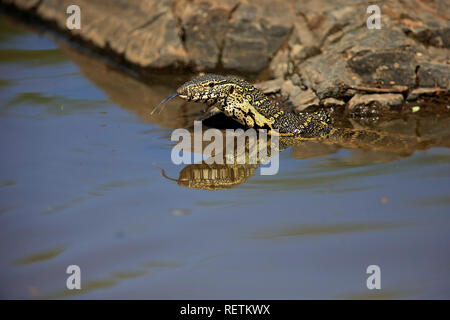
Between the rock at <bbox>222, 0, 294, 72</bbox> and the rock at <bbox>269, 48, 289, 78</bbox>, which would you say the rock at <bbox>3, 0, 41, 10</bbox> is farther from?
the rock at <bbox>269, 48, 289, 78</bbox>

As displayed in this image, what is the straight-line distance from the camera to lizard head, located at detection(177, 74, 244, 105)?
5.36 metres

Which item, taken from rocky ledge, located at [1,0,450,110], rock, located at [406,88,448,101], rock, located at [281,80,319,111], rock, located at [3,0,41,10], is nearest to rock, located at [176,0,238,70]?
rocky ledge, located at [1,0,450,110]

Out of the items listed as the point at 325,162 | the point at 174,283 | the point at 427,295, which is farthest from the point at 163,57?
the point at 427,295

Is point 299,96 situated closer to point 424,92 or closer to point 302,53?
point 302,53

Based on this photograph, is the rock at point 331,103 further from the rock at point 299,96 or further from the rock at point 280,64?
the rock at point 280,64

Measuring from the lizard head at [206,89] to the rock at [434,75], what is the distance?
2274 mm

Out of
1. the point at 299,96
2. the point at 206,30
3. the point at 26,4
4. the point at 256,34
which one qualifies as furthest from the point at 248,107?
the point at 26,4

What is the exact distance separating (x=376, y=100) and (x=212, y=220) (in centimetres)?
298

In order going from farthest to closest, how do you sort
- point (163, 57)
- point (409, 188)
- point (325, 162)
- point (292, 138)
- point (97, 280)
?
1. point (163, 57)
2. point (292, 138)
3. point (325, 162)
4. point (409, 188)
5. point (97, 280)

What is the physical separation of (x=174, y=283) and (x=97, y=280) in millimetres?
475

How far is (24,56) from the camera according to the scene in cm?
870

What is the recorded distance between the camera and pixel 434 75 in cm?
625

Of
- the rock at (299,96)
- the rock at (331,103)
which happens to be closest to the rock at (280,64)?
the rock at (299,96)
